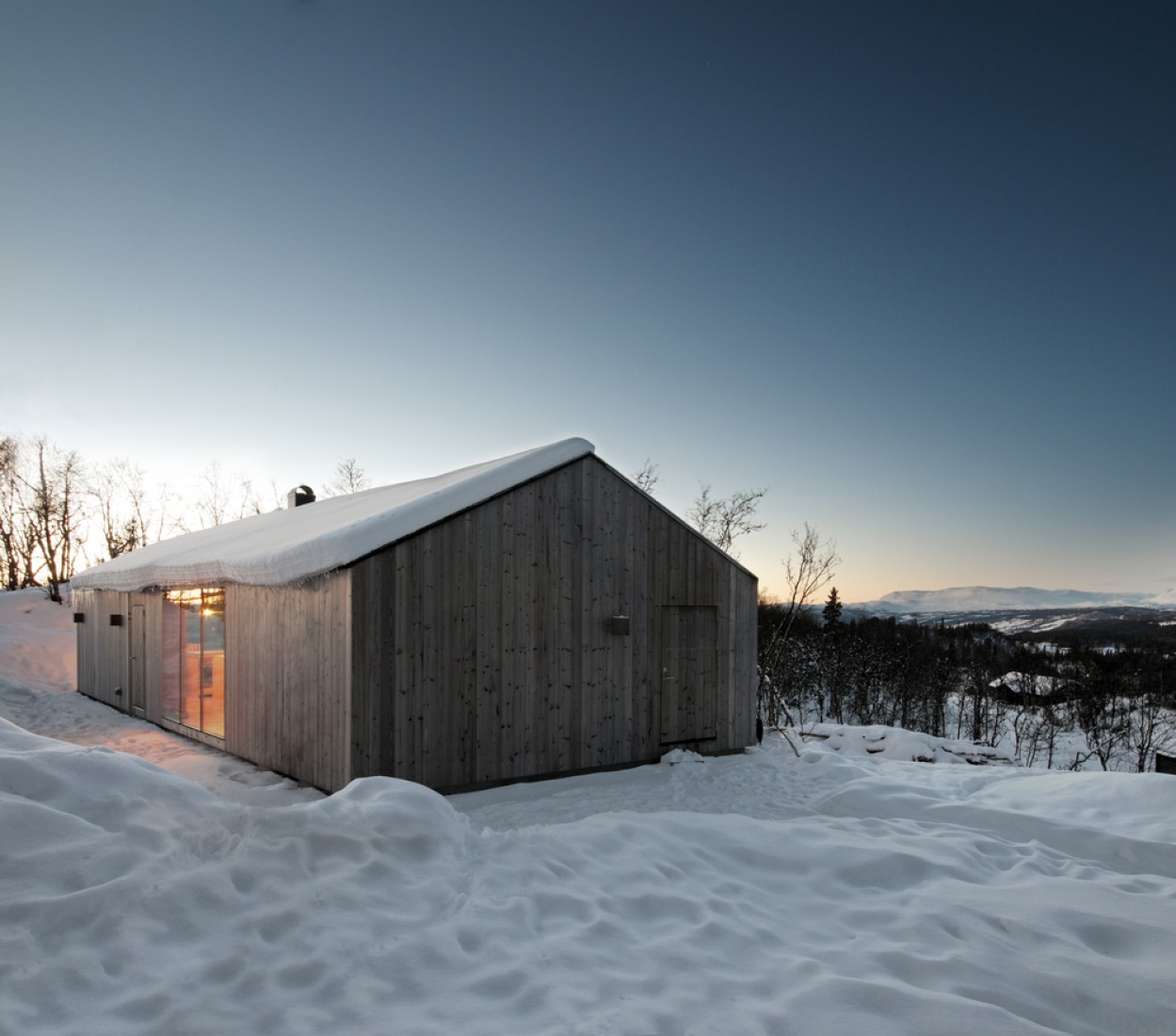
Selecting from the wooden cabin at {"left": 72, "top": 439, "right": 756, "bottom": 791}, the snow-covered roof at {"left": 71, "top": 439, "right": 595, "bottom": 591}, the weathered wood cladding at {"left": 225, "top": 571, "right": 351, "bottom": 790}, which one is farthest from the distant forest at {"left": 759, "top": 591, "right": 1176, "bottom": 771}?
the weathered wood cladding at {"left": 225, "top": 571, "right": 351, "bottom": 790}

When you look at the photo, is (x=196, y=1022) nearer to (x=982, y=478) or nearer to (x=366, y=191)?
(x=366, y=191)

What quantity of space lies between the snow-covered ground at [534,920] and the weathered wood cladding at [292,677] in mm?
2429

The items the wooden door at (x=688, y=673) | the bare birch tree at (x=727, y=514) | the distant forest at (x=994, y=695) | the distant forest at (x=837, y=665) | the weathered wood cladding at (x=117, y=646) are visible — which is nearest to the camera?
the wooden door at (x=688, y=673)

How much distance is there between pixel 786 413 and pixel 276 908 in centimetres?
1536

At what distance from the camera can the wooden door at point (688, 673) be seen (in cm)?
820

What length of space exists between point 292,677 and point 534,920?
4.76m

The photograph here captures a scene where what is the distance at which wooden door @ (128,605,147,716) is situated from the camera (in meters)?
10.4

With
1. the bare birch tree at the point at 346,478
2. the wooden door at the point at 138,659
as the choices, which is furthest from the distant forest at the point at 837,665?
the wooden door at the point at 138,659

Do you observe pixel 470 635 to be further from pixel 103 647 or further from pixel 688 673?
pixel 103 647

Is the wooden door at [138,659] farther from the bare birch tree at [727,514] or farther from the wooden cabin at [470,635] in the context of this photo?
the bare birch tree at [727,514]

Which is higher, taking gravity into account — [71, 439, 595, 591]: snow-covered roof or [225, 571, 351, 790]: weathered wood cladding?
[71, 439, 595, 591]: snow-covered roof

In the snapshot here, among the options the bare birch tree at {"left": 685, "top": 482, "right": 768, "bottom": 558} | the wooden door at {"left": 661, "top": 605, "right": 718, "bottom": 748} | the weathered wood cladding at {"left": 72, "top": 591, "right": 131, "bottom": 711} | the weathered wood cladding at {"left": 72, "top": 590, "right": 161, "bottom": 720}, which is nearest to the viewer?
the wooden door at {"left": 661, "top": 605, "right": 718, "bottom": 748}

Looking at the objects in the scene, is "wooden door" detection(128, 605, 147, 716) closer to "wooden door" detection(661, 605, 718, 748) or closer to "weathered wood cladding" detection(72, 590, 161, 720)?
"weathered wood cladding" detection(72, 590, 161, 720)

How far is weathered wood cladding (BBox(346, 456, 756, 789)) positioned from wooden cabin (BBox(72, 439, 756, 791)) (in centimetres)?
2
